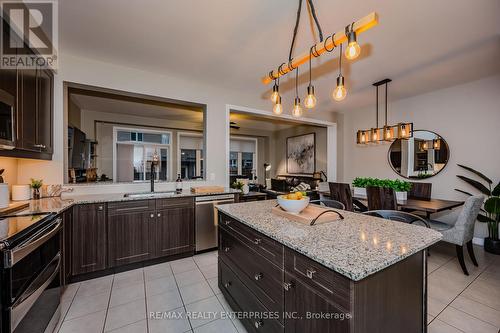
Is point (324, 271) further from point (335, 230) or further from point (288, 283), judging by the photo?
point (335, 230)

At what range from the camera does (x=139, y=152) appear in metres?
5.92

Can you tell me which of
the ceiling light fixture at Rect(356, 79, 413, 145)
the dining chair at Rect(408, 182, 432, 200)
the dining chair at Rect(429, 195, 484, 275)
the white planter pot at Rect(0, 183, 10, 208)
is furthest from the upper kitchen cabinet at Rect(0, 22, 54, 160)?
the dining chair at Rect(408, 182, 432, 200)

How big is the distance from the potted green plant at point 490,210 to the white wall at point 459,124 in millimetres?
243

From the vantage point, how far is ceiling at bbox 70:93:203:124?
4328 mm

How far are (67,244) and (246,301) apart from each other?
197cm

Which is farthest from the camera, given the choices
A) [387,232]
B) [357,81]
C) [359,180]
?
[359,180]

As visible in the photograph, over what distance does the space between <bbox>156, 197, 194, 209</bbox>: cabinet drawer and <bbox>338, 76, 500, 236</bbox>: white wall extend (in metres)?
3.67

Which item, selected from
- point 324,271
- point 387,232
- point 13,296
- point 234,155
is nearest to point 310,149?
point 234,155

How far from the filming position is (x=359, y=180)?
146 inches

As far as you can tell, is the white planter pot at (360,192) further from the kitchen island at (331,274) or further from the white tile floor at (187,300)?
the kitchen island at (331,274)

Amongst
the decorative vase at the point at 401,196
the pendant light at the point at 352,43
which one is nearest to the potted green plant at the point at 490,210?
the decorative vase at the point at 401,196

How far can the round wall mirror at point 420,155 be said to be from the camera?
3811 millimetres

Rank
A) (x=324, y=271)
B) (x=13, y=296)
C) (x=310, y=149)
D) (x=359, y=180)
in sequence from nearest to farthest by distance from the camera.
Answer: (x=324, y=271) → (x=13, y=296) → (x=359, y=180) → (x=310, y=149)

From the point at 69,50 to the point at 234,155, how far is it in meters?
5.67
